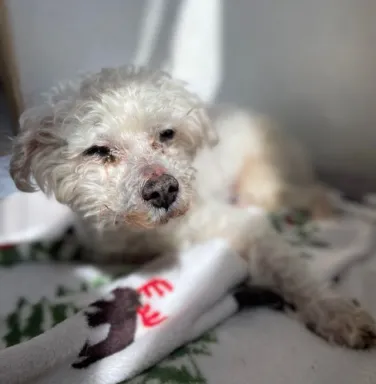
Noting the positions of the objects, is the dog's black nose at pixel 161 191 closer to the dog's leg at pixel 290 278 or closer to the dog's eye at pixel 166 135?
the dog's eye at pixel 166 135

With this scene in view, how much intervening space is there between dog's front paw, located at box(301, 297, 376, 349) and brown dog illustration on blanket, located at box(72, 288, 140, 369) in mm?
321

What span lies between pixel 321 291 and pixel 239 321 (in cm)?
16

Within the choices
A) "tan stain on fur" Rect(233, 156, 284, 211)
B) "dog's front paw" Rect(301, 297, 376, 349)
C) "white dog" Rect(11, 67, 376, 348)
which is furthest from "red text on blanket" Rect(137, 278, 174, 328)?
"tan stain on fur" Rect(233, 156, 284, 211)

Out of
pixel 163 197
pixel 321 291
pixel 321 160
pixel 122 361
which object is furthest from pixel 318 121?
pixel 122 361

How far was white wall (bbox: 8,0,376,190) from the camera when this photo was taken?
1378 mm

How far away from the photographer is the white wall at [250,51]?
54.2 inches

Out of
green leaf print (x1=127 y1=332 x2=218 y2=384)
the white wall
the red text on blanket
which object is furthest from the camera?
the white wall

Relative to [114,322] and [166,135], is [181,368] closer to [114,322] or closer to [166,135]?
[114,322]

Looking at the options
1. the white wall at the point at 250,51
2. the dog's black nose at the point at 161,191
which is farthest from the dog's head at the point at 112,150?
the white wall at the point at 250,51

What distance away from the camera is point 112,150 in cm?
103

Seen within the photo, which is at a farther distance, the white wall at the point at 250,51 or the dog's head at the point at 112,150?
the white wall at the point at 250,51

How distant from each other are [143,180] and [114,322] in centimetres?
25

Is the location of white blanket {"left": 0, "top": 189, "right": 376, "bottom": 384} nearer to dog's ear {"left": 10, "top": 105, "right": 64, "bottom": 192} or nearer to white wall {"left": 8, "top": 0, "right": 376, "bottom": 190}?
dog's ear {"left": 10, "top": 105, "right": 64, "bottom": 192}

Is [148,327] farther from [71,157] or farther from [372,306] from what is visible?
[372,306]
